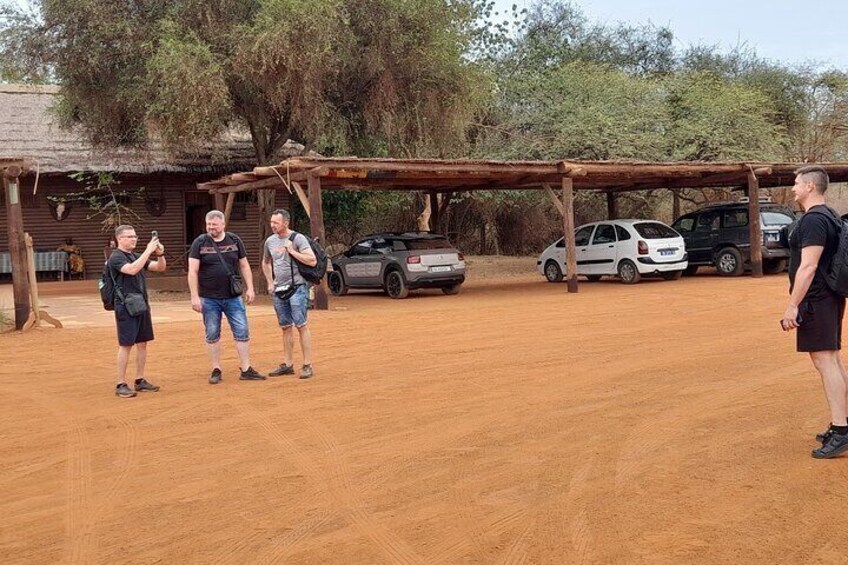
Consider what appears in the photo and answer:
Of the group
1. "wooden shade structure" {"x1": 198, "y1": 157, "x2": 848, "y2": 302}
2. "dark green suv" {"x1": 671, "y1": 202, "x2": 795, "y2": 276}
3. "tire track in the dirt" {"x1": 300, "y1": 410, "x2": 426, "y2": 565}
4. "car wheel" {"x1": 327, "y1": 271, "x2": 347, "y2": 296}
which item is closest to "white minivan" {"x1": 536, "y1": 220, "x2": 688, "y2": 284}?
"dark green suv" {"x1": 671, "y1": 202, "x2": 795, "y2": 276}

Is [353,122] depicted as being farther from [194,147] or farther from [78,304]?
[78,304]

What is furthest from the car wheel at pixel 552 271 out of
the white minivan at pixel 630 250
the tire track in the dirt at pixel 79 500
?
the tire track in the dirt at pixel 79 500

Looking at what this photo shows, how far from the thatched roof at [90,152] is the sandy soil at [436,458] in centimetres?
1269

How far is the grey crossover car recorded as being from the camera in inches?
733

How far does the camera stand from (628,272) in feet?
68.8

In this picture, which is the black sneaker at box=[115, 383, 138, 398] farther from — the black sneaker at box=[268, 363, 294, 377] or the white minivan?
the white minivan

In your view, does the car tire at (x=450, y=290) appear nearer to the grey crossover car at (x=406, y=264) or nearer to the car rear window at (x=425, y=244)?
the grey crossover car at (x=406, y=264)

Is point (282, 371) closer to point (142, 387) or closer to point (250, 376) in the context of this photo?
point (250, 376)

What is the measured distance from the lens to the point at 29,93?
2684cm

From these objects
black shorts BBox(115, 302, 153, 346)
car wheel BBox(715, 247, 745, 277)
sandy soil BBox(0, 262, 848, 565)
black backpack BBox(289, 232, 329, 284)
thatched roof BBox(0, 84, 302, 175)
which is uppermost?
thatched roof BBox(0, 84, 302, 175)

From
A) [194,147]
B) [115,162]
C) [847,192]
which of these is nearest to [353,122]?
[194,147]

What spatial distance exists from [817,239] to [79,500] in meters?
4.66

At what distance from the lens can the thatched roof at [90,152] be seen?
22.9 meters

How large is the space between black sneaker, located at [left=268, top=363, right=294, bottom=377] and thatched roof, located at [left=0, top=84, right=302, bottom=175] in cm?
1435
